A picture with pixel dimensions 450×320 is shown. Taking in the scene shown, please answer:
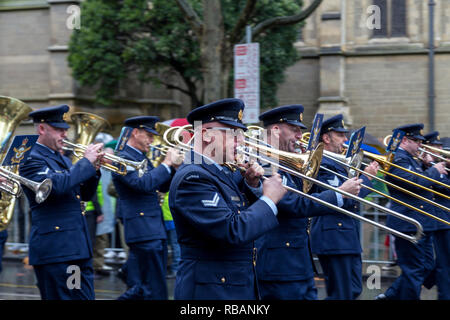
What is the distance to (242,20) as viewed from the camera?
9.80 m

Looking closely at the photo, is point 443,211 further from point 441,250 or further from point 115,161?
point 115,161

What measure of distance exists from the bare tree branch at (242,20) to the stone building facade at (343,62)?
34.3ft

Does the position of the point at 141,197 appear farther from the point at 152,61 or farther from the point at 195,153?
the point at 152,61

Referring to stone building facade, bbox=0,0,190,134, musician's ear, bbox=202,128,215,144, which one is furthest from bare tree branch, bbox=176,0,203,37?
stone building facade, bbox=0,0,190,134

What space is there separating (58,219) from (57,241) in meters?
0.19

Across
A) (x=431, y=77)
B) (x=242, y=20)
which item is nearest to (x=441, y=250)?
(x=242, y=20)

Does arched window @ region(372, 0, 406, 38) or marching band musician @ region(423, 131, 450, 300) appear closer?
marching band musician @ region(423, 131, 450, 300)

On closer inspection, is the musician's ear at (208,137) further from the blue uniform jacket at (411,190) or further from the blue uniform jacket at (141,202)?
the blue uniform jacket at (411,190)

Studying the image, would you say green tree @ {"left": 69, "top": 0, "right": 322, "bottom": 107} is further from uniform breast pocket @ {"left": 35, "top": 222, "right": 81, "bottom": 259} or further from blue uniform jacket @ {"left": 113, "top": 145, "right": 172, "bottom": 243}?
uniform breast pocket @ {"left": 35, "top": 222, "right": 81, "bottom": 259}

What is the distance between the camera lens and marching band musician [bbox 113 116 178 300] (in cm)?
672

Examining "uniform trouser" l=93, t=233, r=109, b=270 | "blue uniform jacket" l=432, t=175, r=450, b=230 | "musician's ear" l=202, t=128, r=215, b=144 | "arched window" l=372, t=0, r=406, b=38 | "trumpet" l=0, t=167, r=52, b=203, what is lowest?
"uniform trouser" l=93, t=233, r=109, b=270

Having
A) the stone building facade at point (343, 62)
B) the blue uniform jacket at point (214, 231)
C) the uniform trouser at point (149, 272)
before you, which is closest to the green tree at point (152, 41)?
the stone building facade at point (343, 62)

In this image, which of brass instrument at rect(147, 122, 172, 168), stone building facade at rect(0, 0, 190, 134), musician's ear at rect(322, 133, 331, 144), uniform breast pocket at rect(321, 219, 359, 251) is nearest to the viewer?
uniform breast pocket at rect(321, 219, 359, 251)

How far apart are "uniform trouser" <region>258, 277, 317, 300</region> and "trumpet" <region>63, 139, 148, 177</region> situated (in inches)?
85.9
